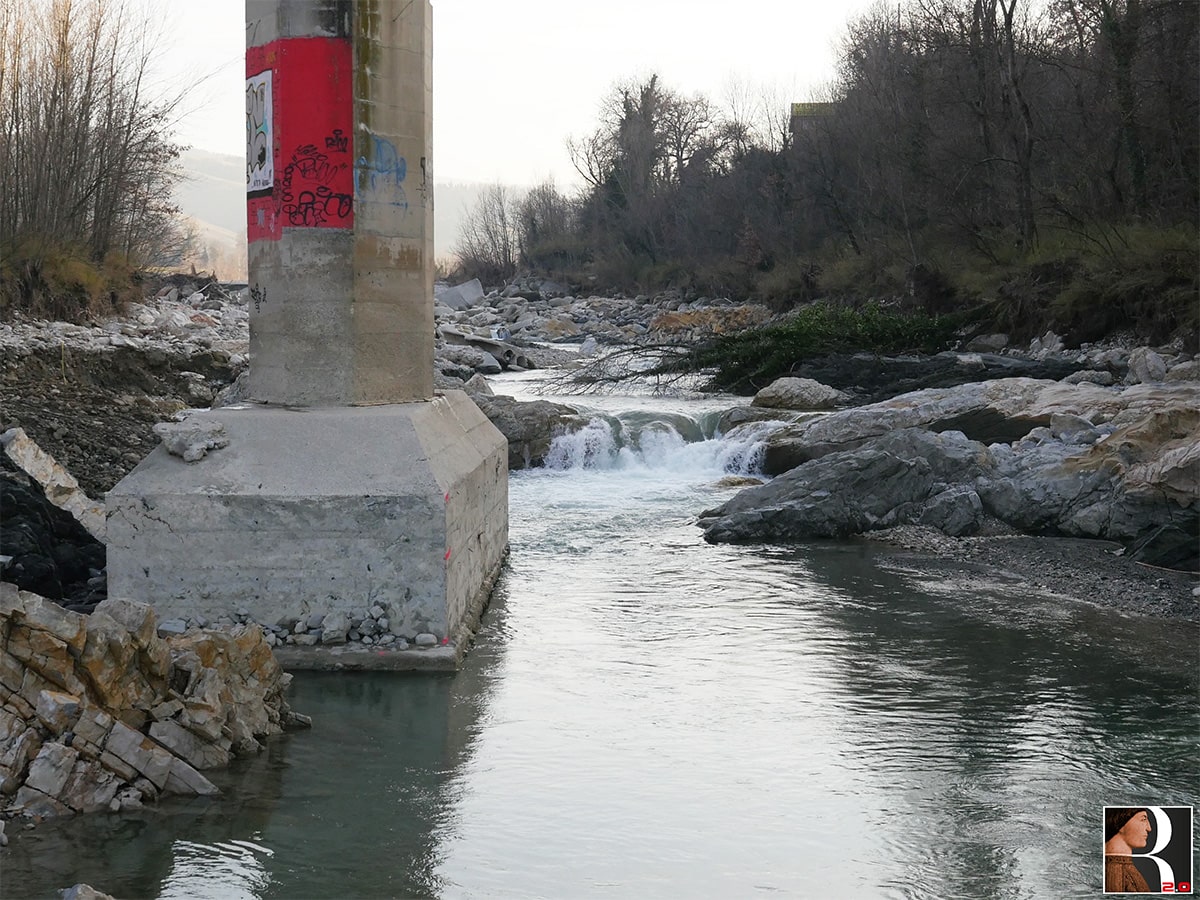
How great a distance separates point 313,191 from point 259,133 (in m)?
0.64

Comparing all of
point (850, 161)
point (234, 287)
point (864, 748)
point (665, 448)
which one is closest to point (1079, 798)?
point (864, 748)

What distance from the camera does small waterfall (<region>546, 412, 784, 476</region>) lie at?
61.3 feet

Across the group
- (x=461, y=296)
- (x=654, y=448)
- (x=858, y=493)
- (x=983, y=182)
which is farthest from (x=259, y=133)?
(x=461, y=296)

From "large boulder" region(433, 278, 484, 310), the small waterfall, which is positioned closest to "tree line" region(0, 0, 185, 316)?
the small waterfall

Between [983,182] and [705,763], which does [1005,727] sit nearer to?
[705,763]

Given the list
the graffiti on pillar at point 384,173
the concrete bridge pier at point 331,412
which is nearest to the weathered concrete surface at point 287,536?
the concrete bridge pier at point 331,412

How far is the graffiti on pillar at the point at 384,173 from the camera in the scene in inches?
356

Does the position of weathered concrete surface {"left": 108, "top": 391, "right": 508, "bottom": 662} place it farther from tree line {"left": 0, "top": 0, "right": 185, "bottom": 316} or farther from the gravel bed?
tree line {"left": 0, "top": 0, "right": 185, "bottom": 316}

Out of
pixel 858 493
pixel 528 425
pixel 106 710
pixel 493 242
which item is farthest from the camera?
pixel 493 242

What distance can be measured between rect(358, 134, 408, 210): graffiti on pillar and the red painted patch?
98 millimetres

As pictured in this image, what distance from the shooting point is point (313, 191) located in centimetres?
898

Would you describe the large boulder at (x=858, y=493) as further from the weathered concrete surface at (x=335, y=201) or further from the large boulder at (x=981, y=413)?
the weathered concrete surface at (x=335, y=201)

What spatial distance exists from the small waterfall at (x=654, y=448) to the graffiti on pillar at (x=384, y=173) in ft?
32.9

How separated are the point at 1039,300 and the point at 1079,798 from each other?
21.5 m
